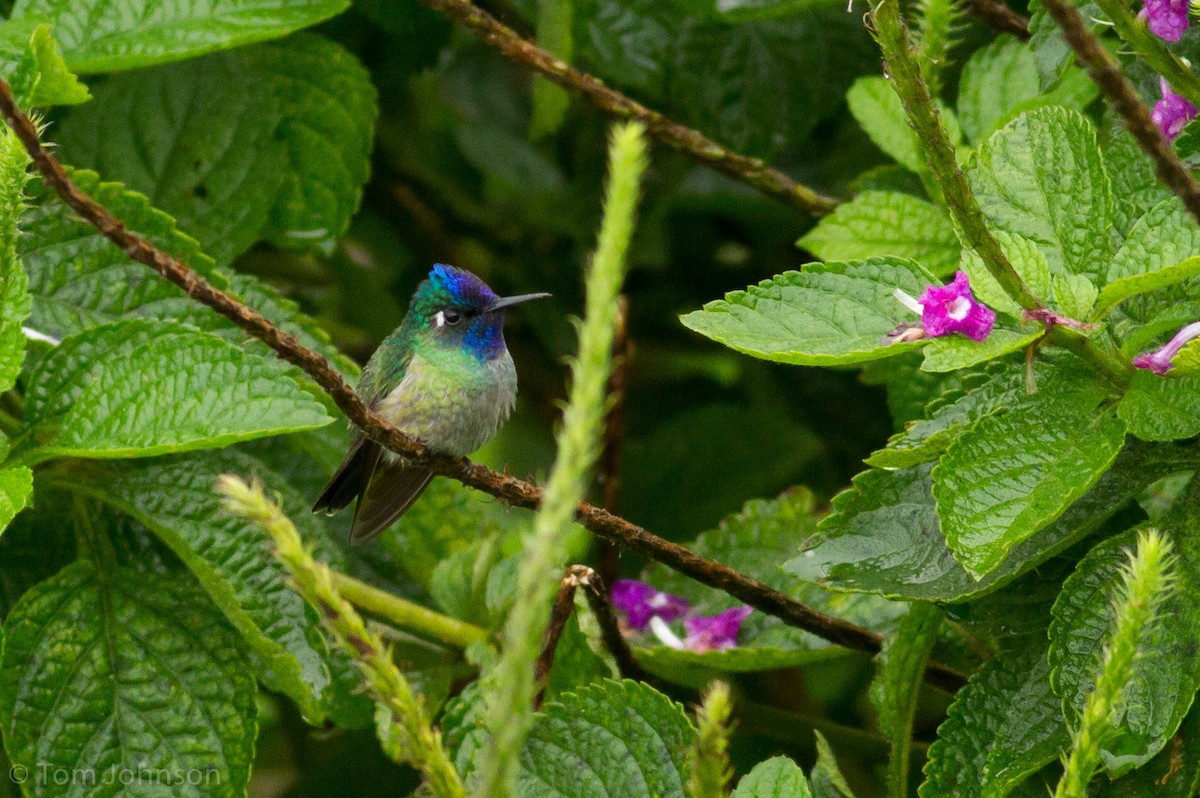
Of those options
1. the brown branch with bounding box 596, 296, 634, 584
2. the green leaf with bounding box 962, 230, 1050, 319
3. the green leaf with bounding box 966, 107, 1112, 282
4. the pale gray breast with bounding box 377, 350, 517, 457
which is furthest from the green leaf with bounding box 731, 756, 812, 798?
the pale gray breast with bounding box 377, 350, 517, 457

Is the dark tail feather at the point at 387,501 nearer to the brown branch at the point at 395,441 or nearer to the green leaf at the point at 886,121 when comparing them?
the brown branch at the point at 395,441

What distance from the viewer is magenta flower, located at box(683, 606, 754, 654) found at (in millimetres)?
2381

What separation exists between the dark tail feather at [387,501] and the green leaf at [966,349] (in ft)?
3.90

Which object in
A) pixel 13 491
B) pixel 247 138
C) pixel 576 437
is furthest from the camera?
pixel 247 138

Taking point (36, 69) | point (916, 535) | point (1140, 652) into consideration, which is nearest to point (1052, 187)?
point (916, 535)

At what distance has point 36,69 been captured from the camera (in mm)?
2016

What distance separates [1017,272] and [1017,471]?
0.78 feet

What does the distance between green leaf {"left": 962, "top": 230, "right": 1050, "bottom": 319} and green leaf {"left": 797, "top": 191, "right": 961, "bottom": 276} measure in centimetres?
60

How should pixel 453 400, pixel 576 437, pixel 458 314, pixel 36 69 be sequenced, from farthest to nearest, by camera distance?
pixel 458 314, pixel 453 400, pixel 36 69, pixel 576 437

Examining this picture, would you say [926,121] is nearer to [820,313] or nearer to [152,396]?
[820,313]

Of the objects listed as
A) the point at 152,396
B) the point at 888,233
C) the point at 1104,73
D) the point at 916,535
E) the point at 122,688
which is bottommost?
the point at 122,688

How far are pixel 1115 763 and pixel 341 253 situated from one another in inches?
96.2

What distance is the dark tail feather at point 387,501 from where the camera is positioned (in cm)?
251

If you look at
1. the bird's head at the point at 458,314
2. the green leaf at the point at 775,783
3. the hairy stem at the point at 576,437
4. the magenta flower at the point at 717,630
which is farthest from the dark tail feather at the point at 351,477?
the hairy stem at the point at 576,437
